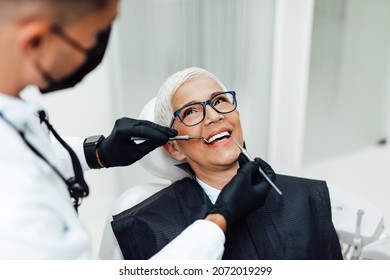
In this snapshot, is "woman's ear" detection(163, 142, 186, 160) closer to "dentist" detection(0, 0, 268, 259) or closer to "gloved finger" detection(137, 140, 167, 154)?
"gloved finger" detection(137, 140, 167, 154)

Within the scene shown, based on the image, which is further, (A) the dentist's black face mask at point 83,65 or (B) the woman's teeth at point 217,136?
(B) the woman's teeth at point 217,136

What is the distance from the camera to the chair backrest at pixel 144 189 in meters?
1.34

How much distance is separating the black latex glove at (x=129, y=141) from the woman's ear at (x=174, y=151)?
0.43 ft

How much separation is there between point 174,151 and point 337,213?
695mm

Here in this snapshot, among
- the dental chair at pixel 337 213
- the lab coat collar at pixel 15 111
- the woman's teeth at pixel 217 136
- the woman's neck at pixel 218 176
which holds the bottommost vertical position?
the dental chair at pixel 337 213

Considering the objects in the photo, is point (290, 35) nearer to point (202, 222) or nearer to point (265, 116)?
point (265, 116)

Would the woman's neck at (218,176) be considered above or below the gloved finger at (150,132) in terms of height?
below

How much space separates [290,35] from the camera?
7.93 feet

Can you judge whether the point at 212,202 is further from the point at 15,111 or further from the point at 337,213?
the point at 15,111

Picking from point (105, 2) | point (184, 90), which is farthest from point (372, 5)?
point (105, 2)

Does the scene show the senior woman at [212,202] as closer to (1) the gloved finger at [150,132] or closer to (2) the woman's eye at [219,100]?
(2) the woman's eye at [219,100]

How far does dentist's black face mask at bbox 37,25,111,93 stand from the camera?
69cm

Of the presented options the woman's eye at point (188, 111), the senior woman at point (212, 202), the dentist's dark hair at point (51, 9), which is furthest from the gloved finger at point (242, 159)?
the dentist's dark hair at point (51, 9)

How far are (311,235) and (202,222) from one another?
483mm
